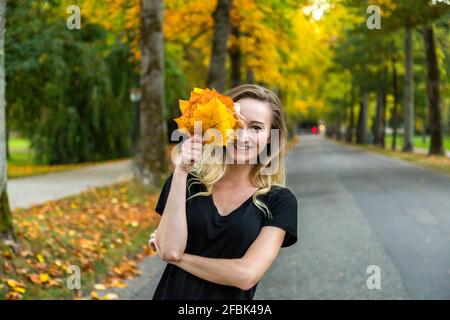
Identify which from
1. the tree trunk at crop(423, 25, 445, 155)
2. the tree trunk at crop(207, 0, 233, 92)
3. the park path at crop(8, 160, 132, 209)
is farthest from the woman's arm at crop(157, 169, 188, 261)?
the tree trunk at crop(423, 25, 445, 155)

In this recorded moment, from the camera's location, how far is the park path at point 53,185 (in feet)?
46.8

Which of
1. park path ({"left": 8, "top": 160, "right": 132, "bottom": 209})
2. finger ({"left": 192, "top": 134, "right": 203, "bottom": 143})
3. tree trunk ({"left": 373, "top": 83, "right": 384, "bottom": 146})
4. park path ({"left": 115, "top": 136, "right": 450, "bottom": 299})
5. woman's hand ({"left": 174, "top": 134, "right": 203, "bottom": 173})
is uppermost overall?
tree trunk ({"left": 373, "top": 83, "right": 384, "bottom": 146})

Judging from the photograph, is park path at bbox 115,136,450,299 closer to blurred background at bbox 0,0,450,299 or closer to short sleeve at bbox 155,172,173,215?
blurred background at bbox 0,0,450,299

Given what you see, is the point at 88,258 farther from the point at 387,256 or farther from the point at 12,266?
the point at 387,256

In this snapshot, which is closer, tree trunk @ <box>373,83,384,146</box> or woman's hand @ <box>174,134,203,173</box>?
woman's hand @ <box>174,134,203,173</box>

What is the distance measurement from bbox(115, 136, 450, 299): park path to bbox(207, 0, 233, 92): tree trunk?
14.0 ft

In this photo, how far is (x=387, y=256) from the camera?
320 inches

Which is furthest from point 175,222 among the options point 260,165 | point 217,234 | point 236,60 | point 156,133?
point 236,60

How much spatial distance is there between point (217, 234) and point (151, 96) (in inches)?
453

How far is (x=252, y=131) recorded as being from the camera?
1954 mm

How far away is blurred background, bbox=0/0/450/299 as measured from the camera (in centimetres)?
671

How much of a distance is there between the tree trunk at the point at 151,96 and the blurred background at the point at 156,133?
0.08ft
